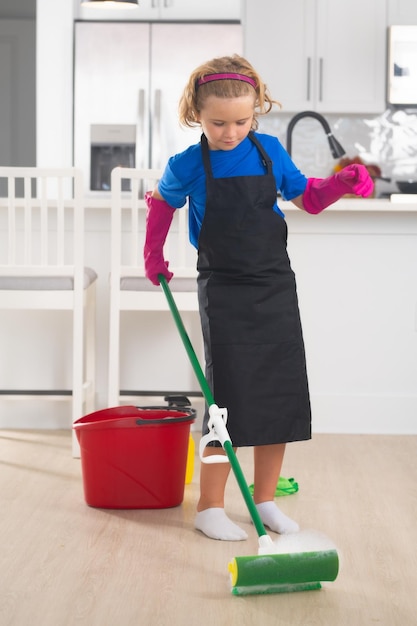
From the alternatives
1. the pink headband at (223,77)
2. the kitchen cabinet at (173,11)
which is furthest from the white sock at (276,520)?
the kitchen cabinet at (173,11)

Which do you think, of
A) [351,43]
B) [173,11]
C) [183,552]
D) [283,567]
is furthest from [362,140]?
[283,567]

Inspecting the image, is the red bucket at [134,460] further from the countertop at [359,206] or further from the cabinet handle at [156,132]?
the cabinet handle at [156,132]

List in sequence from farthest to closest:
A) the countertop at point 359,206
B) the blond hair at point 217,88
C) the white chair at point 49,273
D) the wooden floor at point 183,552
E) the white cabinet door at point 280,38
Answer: the white cabinet door at point 280,38, the countertop at point 359,206, the white chair at point 49,273, the blond hair at point 217,88, the wooden floor at point 183,552

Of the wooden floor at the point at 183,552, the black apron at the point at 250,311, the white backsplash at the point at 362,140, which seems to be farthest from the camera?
the white backsplash at the point at 362,140

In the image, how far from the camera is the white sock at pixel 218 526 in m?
2.18

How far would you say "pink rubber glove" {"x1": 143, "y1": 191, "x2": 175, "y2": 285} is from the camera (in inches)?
86.8

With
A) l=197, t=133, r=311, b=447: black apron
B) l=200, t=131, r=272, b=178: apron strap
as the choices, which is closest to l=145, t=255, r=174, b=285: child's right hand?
l=197, t=133, r=311, b=447: black apron

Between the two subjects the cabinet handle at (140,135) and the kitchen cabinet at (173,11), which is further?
the kitchen cabinet at (173,11)

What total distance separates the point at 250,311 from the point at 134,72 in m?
2.96

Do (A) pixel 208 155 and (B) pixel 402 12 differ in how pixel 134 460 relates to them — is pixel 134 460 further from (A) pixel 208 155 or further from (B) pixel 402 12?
(B) pixel 402 12

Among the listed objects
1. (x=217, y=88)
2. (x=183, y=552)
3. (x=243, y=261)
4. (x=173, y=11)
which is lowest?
(x=183, y=552)

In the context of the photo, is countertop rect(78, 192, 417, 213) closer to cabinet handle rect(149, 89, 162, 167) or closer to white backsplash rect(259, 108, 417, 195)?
cabinet handle rect(149, 89, 162, 167)

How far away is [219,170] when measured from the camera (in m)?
2.10

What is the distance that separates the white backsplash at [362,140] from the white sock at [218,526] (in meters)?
3.46
